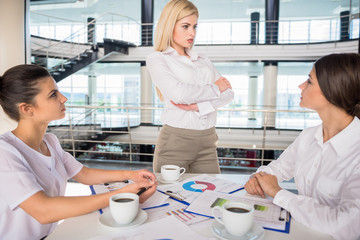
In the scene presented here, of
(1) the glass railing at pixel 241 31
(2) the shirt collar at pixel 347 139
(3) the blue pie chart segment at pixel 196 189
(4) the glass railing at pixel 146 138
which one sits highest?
(1) the glass railing at pixel 241 31

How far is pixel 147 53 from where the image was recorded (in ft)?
14.5

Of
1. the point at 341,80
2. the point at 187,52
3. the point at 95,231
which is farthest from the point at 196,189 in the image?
the point at 187,52

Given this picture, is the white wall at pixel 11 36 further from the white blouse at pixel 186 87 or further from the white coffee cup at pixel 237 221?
the white coffee cup at pixel 237 221

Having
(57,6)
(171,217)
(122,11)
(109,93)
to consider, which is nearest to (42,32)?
(57,6)

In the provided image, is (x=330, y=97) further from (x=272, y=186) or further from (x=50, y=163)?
(x=50, y=163)

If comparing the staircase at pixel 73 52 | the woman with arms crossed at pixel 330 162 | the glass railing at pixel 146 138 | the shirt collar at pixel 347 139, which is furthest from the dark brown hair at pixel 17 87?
the staircase at pixel 73 52

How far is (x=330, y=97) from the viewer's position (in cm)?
52

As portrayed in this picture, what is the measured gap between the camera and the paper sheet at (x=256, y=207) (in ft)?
1.40

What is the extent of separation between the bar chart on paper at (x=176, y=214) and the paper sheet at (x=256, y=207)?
0.01 m

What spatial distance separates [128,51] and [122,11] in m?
2.65

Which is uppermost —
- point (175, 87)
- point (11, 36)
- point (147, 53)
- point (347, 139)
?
point (147, 53)

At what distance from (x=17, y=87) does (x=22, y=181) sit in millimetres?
195

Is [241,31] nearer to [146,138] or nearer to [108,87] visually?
[146,138]

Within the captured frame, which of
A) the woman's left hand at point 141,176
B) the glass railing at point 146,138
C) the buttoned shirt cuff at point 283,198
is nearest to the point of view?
the buttoned shirt cuff at point 283,198
